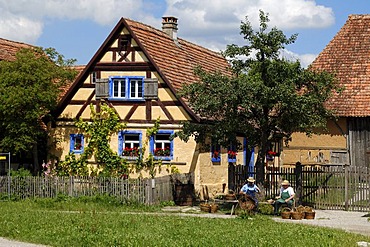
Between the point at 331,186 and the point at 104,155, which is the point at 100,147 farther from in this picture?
the point at 331,186

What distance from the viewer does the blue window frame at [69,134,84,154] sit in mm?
31531

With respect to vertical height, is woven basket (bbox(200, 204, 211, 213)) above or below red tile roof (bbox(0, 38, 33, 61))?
below

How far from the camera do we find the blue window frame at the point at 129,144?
30.3m

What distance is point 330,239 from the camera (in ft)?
52.6

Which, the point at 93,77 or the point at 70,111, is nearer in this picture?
the point at 93,77

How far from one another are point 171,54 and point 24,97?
288 inches

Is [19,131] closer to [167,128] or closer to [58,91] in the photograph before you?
[58,91]

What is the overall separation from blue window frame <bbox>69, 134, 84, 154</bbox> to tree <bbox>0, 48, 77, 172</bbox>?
1.64 meters

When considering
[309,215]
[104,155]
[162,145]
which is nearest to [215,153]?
[162,145]

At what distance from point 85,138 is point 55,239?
15897 millimetres

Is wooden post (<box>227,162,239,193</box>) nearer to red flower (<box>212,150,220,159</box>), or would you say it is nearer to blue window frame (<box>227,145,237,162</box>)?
red flower (<box>212,150,220,159</box>)

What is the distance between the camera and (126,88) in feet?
101

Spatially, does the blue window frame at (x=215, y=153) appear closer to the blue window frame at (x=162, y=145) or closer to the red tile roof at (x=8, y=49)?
the blue window frame at (x=162, y=145)

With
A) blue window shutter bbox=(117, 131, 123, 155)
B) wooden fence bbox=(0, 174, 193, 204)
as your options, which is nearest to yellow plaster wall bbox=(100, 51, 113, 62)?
blue window shutter bbox=(117, 131, 123, 155)
